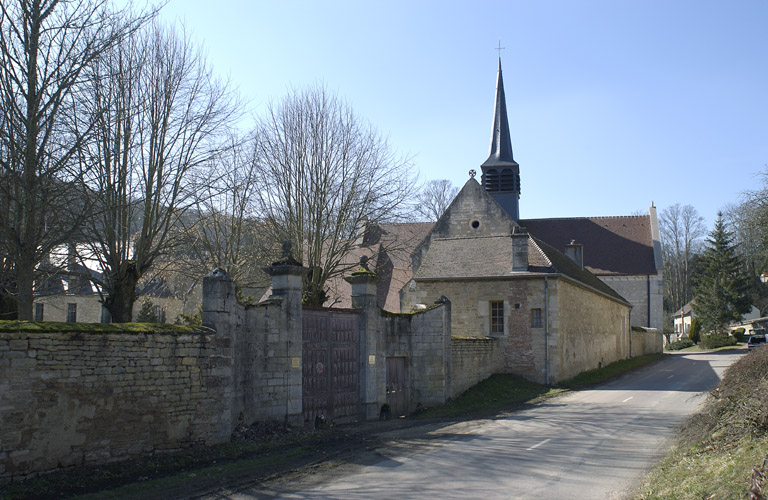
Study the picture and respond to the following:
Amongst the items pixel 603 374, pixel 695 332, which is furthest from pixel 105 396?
pixel 695 332

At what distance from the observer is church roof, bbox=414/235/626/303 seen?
23375 mm

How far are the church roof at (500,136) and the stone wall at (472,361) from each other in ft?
71.6

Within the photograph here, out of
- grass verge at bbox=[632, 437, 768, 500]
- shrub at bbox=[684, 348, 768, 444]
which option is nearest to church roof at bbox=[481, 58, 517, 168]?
shrub at bbox=[684, 348, 768, 444]

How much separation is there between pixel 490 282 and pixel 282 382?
12606 mm

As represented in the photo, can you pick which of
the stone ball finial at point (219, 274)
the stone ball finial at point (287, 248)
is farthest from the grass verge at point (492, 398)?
the stone ball finial at point (219, 274)

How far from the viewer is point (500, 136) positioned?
4278 cm

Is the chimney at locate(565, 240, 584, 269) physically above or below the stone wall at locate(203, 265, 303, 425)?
above

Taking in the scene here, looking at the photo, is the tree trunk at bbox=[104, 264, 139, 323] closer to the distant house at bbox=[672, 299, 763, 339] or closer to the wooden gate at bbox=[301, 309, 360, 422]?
the wooden gate at bbox=[301, 309, 360, 422]

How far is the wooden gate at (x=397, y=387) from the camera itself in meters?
16.2

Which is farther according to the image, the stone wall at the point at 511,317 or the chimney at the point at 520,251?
the chimney at the point at 520,251

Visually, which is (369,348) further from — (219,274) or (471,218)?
(471,218)

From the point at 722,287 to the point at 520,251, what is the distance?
3361 centimetres

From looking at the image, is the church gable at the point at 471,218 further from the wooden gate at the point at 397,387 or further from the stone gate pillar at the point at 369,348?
the stone gate pillar at the point at 369,348

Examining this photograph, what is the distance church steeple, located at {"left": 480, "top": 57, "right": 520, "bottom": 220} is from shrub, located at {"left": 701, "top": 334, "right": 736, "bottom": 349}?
18451 mm
